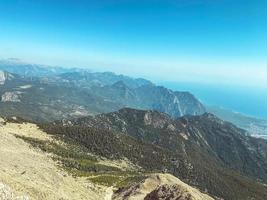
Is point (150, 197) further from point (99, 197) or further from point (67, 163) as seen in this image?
point (67, 163)

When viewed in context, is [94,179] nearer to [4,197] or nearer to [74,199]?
[74,199]

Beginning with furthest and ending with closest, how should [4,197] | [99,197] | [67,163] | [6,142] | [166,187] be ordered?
[67,163] < [6,142] < [99,197] < [166,187] < [4,197]

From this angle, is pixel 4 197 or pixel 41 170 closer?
pixel 4 197

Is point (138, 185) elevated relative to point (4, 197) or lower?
lower

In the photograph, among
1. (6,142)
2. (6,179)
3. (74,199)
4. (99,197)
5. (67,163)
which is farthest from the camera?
(67,163)

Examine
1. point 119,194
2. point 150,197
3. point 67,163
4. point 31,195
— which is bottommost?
point 67,163

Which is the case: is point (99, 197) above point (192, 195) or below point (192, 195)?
below

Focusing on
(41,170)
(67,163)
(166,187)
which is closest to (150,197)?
(166,187)

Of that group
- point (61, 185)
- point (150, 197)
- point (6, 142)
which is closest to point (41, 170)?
point (61, 185)

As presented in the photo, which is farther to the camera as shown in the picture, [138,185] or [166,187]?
[138,185]

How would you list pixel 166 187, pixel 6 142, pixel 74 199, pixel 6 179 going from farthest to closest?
1. pixel 6 142
2. pixel 166 187
3. pixel 74 199
4. pixel 6 179
